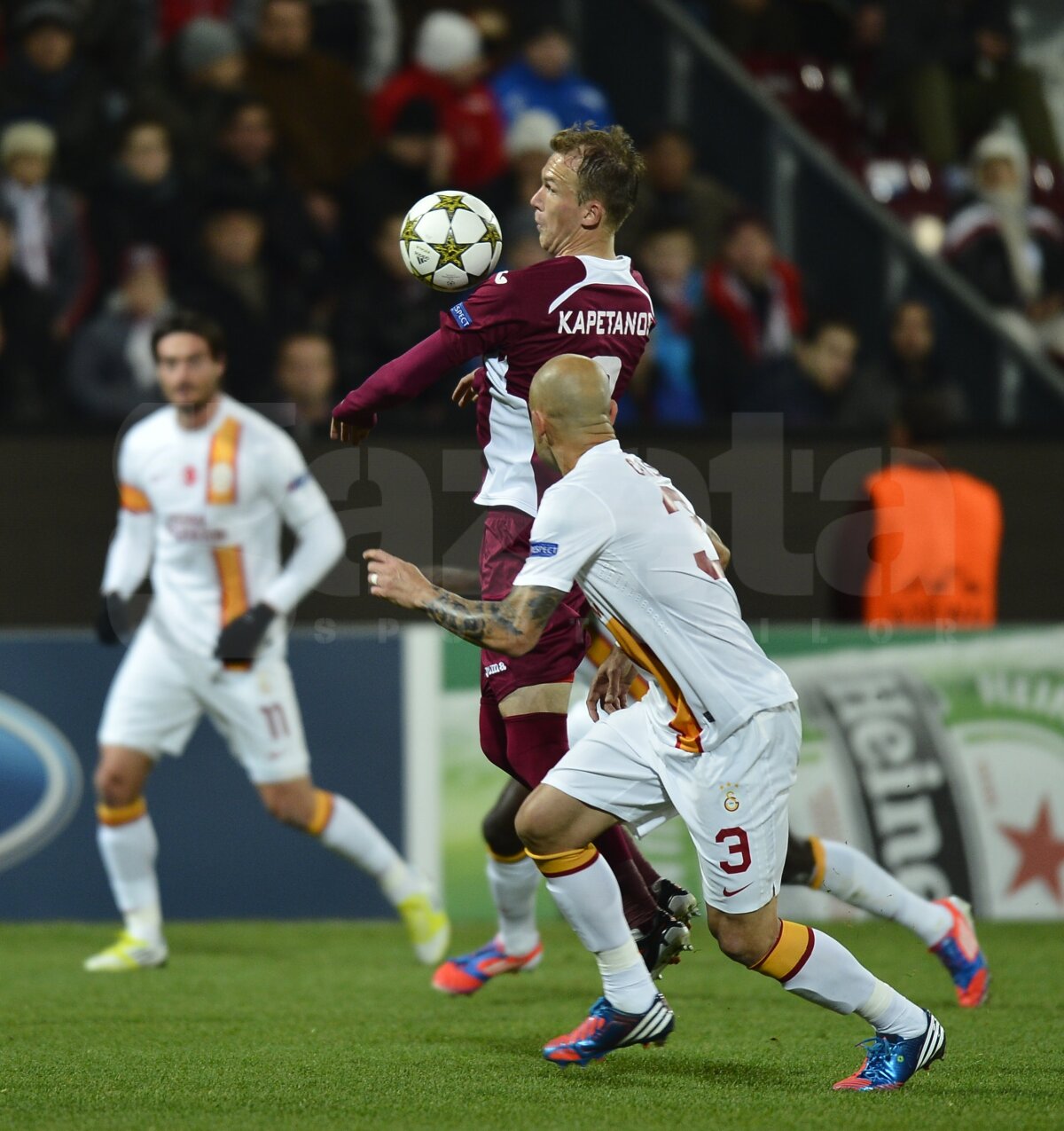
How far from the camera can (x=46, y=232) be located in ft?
32.8

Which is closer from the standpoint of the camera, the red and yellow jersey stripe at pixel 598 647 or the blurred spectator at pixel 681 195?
the red and yellow jersey stripe at pixel 598 647

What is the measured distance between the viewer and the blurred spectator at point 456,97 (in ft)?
37.8

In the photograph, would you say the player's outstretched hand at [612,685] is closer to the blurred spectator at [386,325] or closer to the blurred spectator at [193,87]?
the blurred spectator at [386,325]

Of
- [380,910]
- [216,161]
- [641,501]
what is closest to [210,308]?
[216,161]

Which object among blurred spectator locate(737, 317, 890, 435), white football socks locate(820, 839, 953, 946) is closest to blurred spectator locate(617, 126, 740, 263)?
blurred spectator locate(737, 317, 890, 435)

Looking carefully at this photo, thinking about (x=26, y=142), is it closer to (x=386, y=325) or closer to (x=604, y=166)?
(x=386, y=325)

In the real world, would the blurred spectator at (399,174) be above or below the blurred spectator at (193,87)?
below

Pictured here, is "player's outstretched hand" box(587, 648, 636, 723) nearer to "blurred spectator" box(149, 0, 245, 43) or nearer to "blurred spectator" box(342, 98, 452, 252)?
"blurred spectator" box(342, 98, 452, 252)

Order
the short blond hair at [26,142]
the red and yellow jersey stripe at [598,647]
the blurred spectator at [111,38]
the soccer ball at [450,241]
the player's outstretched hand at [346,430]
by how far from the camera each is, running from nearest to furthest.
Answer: the player's outstretched hand at [346,430], the soccer ball at [450,241], the red and yellow jersey stripe at [598,647], the short blond hair at [26,142], the blurred spectator at [111,38]

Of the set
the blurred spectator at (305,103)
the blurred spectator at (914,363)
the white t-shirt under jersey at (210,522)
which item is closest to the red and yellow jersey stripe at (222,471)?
the white t-shirt under jersey at (210,522)

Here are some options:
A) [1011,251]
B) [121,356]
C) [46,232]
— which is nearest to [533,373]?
[121,356]

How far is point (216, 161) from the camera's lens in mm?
10688

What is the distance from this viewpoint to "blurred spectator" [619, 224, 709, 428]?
10508 mm

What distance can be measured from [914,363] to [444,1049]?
656cm
